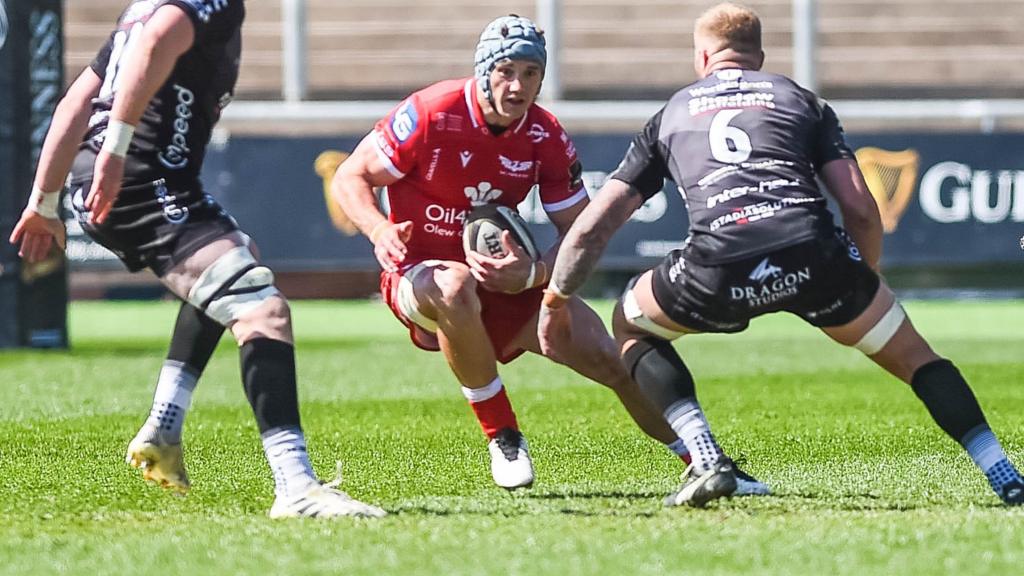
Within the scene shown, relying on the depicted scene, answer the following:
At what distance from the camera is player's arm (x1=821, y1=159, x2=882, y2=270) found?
523cm

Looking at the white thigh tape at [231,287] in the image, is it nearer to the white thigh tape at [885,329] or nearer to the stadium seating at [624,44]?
the white thigh tape at [885,329]

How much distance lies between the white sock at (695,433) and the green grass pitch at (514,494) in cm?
16

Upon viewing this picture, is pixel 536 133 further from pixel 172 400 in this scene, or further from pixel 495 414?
pixel 172 400

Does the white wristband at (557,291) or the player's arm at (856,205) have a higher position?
the player's arm at (856,205)

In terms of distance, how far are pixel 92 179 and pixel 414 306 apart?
4.14 ft

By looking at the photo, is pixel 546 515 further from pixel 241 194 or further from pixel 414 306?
pixel 241 194

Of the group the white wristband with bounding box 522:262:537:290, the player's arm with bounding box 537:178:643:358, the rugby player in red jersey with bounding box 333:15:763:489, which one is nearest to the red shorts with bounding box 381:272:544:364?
the rugby player in red jersey with bounding box 333:15:763:489

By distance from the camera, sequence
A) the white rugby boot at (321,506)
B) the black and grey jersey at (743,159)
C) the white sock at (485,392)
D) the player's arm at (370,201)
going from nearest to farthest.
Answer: the white rugby boot at (321,506), the black and grey jersey at (743,159), the player's arm at (370,201), the white sock at (485,392)

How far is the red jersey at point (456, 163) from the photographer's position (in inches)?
240

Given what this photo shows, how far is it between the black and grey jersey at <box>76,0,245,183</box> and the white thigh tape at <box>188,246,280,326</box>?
0.32 meters

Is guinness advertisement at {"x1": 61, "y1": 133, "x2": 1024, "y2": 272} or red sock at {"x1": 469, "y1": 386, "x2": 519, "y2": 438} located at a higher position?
red sock at {"x1": 469, "y1": 386, "x2": 519, "y2": 438}

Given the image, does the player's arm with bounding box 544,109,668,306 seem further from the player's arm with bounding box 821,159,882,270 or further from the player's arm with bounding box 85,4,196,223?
the player's arm with bounding box 85,4,196,223

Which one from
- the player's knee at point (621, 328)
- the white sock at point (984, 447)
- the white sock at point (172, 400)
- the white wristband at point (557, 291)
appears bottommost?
the white sock at point (984, 447)

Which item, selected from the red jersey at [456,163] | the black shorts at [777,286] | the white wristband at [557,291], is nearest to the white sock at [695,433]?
the black shorts at [777,286]
